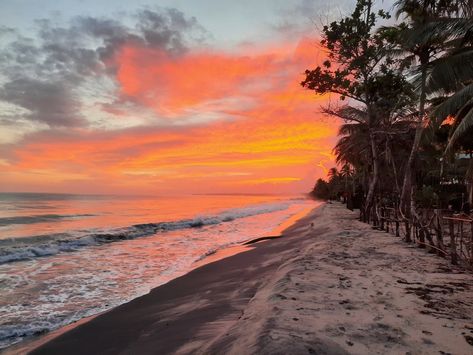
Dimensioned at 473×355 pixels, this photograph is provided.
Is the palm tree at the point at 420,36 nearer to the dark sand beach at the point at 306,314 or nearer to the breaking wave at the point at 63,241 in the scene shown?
the dark sand beach at the point at 306,314

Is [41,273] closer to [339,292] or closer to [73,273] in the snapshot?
[73,273]

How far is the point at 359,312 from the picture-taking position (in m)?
5.29

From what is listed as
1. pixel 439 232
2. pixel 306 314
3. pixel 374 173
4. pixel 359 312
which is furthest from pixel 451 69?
pixel 306 314

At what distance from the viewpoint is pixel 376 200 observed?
20922 mm

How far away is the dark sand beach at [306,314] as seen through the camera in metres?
4.27

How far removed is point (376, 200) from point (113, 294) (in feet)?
52.8

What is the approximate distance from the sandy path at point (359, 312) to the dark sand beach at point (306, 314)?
0.04ft

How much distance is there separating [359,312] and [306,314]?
789 millimetres

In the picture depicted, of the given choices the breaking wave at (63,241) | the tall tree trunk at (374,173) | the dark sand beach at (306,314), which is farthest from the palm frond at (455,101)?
the breaking wave at (63,241)

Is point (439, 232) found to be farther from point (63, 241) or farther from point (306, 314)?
point (63, 241)

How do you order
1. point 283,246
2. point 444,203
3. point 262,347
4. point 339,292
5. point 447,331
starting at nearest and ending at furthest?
point 262,347 < point 447,331 < point 339,292 < point 283,246 < point 444,203

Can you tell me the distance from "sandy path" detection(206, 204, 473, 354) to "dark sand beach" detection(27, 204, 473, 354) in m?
0.01

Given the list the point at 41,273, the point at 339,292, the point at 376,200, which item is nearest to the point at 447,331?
the point at 339,292

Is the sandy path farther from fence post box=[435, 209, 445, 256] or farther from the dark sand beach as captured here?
fence post box=[435, 209, 445, 256]
